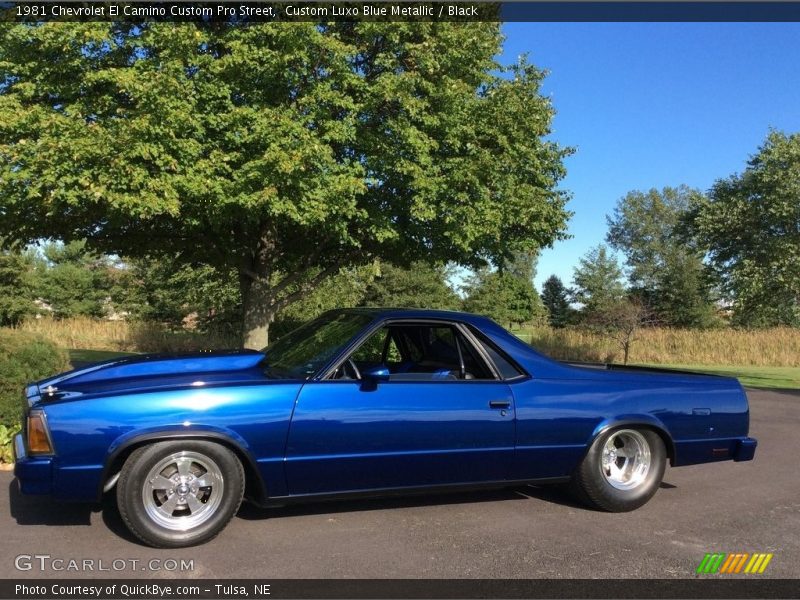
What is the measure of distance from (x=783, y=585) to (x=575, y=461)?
148 cm

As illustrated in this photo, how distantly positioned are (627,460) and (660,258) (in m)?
56.0

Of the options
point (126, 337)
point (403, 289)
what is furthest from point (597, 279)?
point (126, 337)

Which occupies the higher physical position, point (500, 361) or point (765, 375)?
point (500, 361)

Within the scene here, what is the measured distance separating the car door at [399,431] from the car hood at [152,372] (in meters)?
0.62

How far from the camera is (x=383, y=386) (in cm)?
436

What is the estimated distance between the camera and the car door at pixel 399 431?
13.6 ft

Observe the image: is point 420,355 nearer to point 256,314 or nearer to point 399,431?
point 399,431

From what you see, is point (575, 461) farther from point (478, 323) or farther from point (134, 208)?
point (134, 208)

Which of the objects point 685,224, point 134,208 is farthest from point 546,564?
point 685,224

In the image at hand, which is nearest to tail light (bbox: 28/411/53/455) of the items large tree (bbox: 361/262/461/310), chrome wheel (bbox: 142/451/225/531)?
chrome wheel (bbox: 142/451/225/531)

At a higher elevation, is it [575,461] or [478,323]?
[478,323]

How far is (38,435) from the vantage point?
3795 mm

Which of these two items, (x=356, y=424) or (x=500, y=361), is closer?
(x=356, y=424)

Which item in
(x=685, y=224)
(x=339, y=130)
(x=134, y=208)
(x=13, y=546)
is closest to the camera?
(x=13, y=546)
